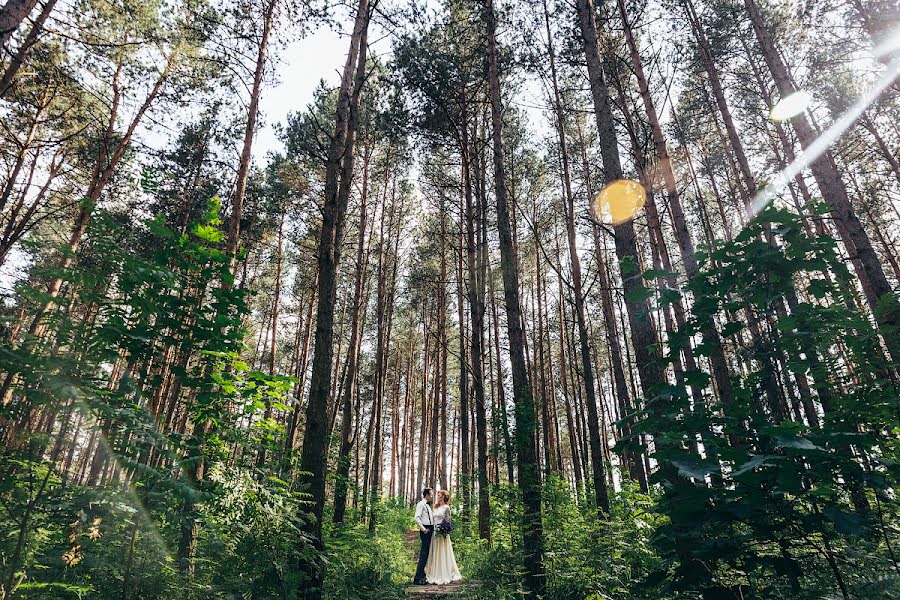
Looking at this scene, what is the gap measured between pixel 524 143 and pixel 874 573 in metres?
13.6

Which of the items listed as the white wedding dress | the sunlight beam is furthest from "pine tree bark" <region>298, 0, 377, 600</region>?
the sunlight beam

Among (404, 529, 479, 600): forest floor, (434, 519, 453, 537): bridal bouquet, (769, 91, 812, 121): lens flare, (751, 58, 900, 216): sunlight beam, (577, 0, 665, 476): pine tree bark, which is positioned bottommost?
(404, 529, 479, 600): forest floor

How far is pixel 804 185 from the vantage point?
12984mm

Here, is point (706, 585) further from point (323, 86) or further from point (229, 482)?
point (323, 86)

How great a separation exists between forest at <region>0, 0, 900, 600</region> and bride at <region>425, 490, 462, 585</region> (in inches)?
22.1

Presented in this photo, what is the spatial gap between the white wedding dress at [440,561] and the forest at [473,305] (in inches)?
22.0

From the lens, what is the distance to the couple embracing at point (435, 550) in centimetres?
859

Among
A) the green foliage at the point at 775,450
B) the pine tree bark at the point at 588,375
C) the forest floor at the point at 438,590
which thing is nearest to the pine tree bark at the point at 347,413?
the forest floor at the point at 438,590

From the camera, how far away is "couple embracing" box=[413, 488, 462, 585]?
8586 millimetres

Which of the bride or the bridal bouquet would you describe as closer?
the bride

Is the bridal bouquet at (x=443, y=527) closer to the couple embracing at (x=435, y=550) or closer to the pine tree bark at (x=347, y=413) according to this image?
the couple embracing at (x=435, y=550)

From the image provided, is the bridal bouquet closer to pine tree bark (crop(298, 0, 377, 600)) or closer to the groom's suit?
the groom's suit

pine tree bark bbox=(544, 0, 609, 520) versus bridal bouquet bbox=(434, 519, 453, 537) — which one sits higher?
pine tree bark bbox=(544, 0, 609, 520)

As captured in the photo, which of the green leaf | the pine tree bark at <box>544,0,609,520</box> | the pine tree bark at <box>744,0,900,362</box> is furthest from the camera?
the pine tree bark at <box>544,0,609,520</box>
